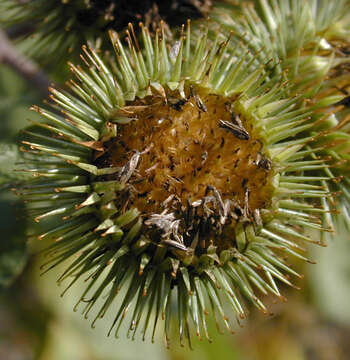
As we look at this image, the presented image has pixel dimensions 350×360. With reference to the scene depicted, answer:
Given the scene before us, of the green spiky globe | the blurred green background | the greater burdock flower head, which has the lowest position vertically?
the blurred green background

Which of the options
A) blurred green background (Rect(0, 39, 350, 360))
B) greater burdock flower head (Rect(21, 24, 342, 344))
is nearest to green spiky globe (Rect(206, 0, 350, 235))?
A: greater burdock flower head (Rect(21, 24, 342, 344))

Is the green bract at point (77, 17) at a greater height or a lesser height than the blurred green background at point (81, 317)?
greater

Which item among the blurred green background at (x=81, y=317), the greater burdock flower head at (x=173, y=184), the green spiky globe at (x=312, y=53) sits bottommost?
the blurred green background at (x=81, y=317)

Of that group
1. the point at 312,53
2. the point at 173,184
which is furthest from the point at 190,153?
the point at 312,53

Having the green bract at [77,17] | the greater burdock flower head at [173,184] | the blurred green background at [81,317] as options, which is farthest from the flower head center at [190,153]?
the green bract at [77,17]

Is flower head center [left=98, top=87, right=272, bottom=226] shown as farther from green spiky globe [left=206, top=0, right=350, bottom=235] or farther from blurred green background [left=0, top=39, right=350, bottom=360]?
blurred green background [left=0, top=39, right=350, bottom=360]

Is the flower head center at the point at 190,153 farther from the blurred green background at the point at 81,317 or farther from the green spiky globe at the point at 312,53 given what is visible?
the blurred green background at the point at 81,317

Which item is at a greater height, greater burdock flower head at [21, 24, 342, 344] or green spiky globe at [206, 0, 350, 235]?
green spiky globe at [206, 0, 350, 235]

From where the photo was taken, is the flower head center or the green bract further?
the green bract
